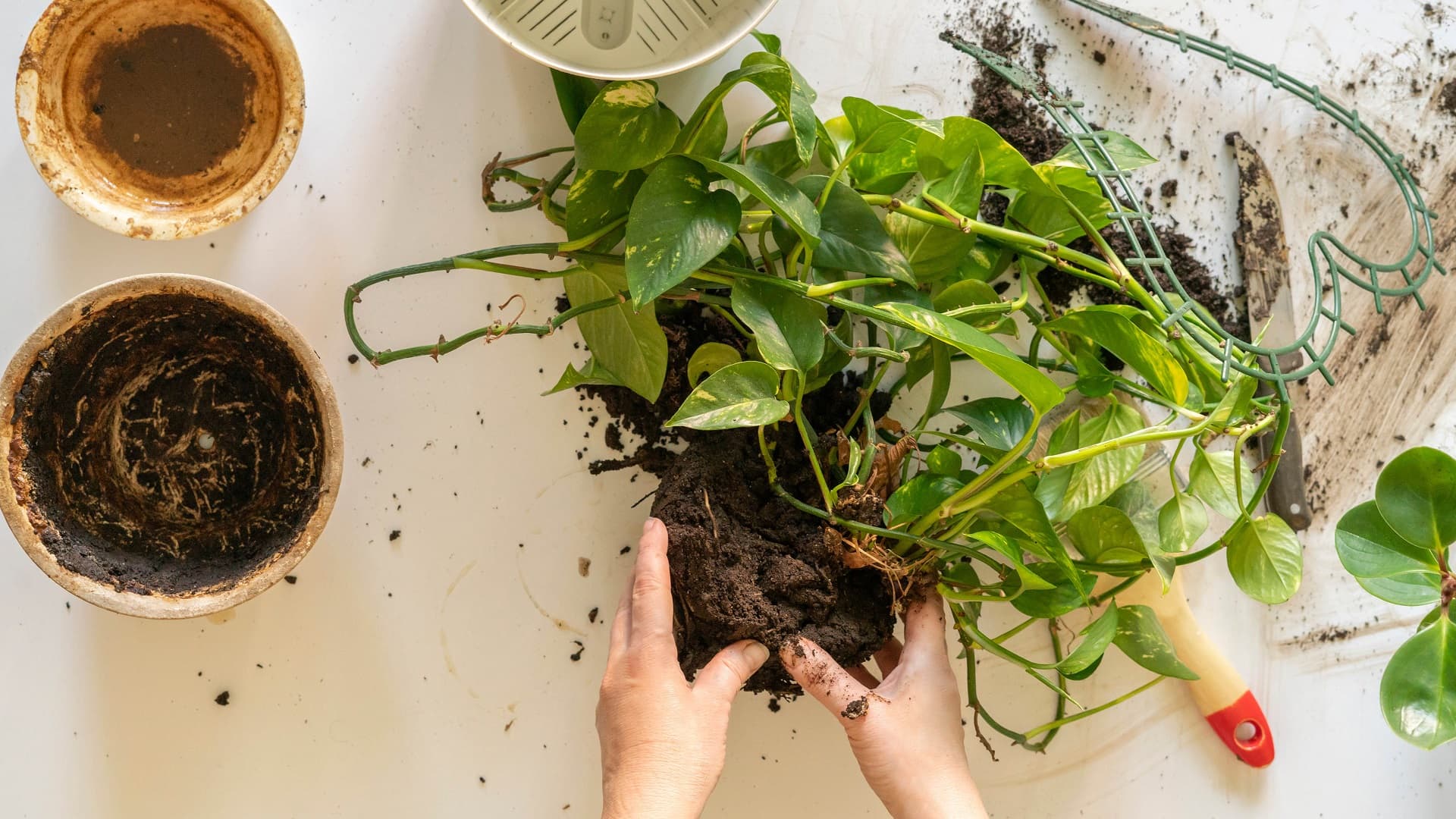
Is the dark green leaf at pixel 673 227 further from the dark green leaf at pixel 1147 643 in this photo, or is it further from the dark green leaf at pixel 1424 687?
the dark green leaf at pixel 1424 687

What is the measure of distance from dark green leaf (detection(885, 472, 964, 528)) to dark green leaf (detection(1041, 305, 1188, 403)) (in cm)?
20

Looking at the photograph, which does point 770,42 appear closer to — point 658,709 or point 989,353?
point 989,353

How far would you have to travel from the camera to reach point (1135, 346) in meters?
0.80

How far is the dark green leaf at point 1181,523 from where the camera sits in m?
0.90

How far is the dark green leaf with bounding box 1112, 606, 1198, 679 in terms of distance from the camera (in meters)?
0.95

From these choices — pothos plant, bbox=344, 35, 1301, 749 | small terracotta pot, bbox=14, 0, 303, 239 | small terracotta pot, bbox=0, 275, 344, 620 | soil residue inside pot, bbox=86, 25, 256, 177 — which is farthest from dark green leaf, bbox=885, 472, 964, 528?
soil residue inside pot, bbox=86, 25, 256, 177

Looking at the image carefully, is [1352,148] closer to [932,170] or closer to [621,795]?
[932,170]

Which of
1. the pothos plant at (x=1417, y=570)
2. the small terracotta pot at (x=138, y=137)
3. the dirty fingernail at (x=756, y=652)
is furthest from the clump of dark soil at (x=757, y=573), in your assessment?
the small terracotta pot at (x=138, y=137)

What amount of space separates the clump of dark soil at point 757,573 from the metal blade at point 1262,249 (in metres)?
0.59

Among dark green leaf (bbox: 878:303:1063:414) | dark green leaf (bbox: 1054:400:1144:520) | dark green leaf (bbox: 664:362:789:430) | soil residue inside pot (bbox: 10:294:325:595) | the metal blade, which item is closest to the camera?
dark green leaf (bbox: 878:303:1063:414)

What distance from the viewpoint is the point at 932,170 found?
0.91 meters

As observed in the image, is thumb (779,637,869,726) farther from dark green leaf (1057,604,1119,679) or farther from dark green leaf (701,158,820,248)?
dark green leaf (701,158,820,248)

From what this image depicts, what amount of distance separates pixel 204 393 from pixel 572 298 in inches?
18.5

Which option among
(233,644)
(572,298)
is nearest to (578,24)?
(572,298)
